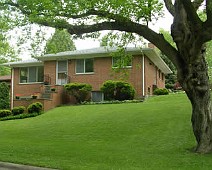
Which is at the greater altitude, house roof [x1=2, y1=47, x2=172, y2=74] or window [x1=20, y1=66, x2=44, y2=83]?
house roof [x1=2, y1=47, x2=172, y2=74]

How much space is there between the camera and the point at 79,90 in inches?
1124

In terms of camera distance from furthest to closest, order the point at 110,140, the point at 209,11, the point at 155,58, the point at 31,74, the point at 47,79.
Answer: the point at 31,74
the point at 155,58
the point at 47,79
the point at 110,140
the point at 209,11

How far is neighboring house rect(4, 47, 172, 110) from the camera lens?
2823 cm

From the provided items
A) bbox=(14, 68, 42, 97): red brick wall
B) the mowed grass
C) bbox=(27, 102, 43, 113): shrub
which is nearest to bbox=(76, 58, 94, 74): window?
bbox=(14, 68, 42, 97): red brick wall

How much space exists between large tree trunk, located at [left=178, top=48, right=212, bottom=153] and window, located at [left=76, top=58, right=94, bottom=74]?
63.5 feet

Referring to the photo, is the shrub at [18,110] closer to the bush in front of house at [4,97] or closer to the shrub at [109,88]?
the bush in front of house at [4,97]

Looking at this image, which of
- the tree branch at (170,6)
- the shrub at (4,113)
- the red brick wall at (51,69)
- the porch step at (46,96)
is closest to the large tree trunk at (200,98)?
the tree branch at (170,6)

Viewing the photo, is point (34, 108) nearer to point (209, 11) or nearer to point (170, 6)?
point (170, 6)

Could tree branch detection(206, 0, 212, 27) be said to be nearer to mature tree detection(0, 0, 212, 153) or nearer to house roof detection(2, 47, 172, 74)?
mature tree detection(0, 0, 212, 153)

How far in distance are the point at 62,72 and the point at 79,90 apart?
3268mm

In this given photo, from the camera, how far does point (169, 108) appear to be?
782 inches

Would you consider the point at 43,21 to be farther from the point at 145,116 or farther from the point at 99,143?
the point at 145,116

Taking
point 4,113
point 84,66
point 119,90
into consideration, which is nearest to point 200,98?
point 119,90

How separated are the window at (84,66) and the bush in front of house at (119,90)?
10.5 ft
